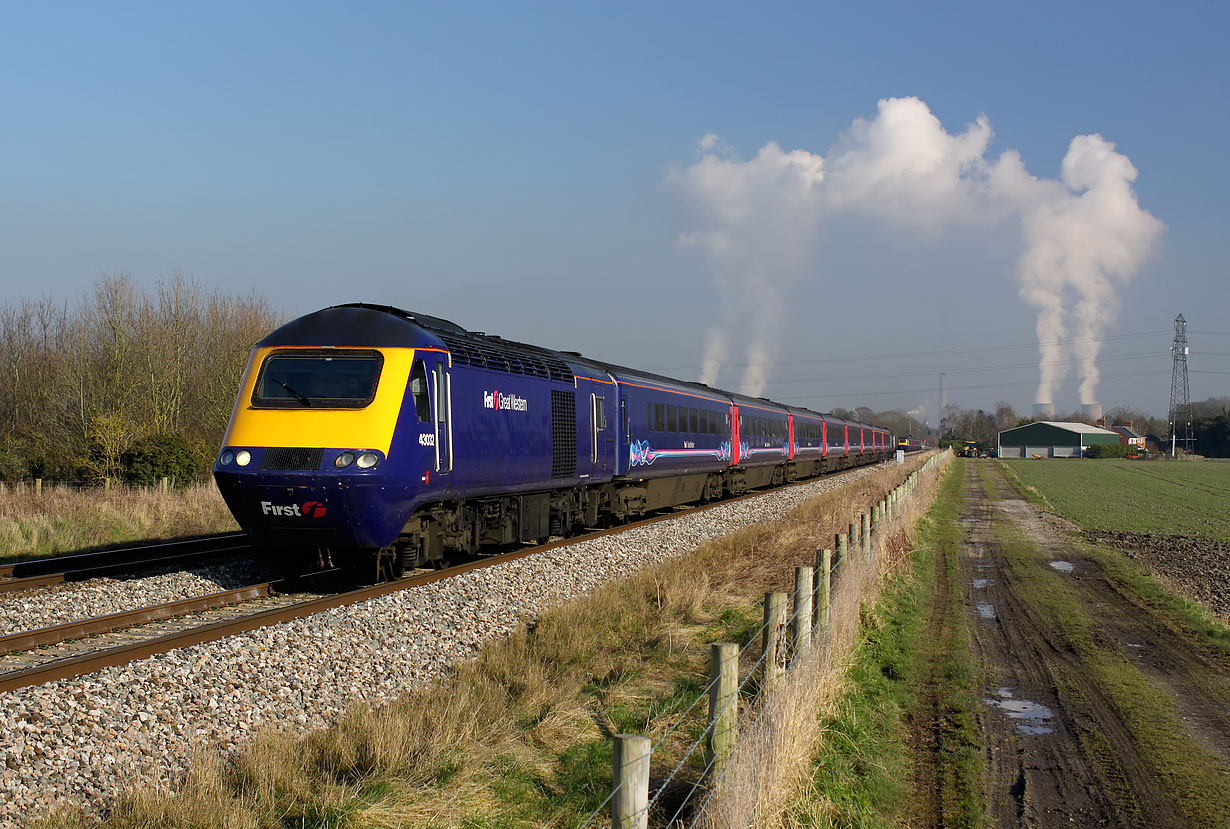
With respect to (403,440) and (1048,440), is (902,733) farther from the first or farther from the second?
(1048,440)

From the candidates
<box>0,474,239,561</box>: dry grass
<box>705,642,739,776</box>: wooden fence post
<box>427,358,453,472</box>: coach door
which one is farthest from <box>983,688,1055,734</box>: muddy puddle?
<box>0,474,239,561</box>: dry grass

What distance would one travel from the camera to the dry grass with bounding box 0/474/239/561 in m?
16.9

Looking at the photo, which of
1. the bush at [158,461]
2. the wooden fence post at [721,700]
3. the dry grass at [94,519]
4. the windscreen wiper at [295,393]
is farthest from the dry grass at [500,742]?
the bush at [158,461]

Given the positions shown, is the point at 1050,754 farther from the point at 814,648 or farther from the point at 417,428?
the point at 417,428

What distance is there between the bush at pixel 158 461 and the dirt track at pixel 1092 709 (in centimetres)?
2456

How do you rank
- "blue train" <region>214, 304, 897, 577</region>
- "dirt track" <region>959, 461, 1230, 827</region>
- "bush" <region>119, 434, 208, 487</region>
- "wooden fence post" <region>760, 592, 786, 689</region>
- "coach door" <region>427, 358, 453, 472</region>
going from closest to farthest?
1. "dirt track" <region>959, 461, 1230, 827</region>
2. "wooden fence post" <region>760, 592, 786, 689</region>
3. "blue train" <region>214, 304, 897, 577</region>
4. "coach door" <region>427, 358, 453, 472</region>
5. "bush" <region>119, 434, 208, 487</region>

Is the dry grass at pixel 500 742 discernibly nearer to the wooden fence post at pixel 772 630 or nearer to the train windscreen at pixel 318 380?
the wooden fence post at pixel 772 630

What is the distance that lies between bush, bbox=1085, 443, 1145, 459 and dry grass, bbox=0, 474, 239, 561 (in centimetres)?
12192

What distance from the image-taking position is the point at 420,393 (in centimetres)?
1230

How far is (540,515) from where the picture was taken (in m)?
16.7

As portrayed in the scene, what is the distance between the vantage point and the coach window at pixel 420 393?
39.9 ft

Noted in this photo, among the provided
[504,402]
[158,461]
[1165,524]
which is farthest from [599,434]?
[1165,524]

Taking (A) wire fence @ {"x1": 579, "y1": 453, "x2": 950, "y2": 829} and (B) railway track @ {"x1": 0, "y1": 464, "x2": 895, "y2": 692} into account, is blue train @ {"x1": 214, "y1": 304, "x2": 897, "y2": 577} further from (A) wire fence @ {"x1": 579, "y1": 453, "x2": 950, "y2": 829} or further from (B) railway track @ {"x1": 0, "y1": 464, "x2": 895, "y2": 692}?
(A) wire fence @ {"x1": 579, "y1": 453, "x2": 950, "y2": 829}

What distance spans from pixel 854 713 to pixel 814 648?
594mm
